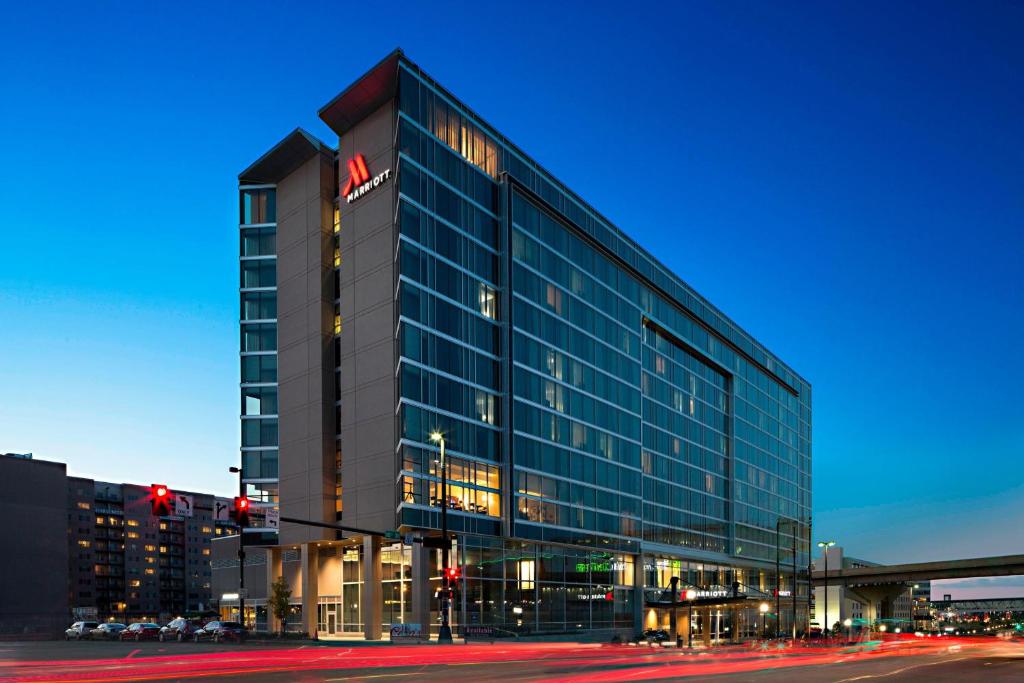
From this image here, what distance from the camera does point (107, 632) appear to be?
7931 cm

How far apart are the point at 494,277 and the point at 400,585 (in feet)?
82.4

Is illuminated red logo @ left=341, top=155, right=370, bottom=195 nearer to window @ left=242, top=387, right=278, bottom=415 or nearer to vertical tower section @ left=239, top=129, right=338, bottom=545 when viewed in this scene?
vertical tower section @ left=239, top=129, right=338, bottom=545

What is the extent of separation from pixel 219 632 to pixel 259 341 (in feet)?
85.6

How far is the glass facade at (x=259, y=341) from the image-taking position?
77812 millimetres

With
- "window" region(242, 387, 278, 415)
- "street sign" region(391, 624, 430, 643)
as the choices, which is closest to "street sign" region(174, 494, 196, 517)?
"street sign" region(391, 624, 430, 643)

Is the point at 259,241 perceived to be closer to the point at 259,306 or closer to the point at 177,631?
the point at 259,306

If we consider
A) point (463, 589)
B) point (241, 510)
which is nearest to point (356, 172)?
point (463, 589)

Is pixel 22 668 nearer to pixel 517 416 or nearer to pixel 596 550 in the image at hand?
pixel 517 416

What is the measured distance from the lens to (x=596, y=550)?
85.4 metres

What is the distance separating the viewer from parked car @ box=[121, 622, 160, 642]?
73.4 meters

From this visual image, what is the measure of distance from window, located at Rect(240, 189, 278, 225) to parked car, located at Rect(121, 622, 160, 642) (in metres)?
34.7

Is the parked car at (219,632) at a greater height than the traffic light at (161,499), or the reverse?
the traffic light at (161,499)

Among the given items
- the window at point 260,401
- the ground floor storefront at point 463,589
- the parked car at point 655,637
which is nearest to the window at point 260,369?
the window at point 260,401

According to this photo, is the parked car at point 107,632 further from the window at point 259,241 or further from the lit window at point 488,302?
the lit window at point 488,302
